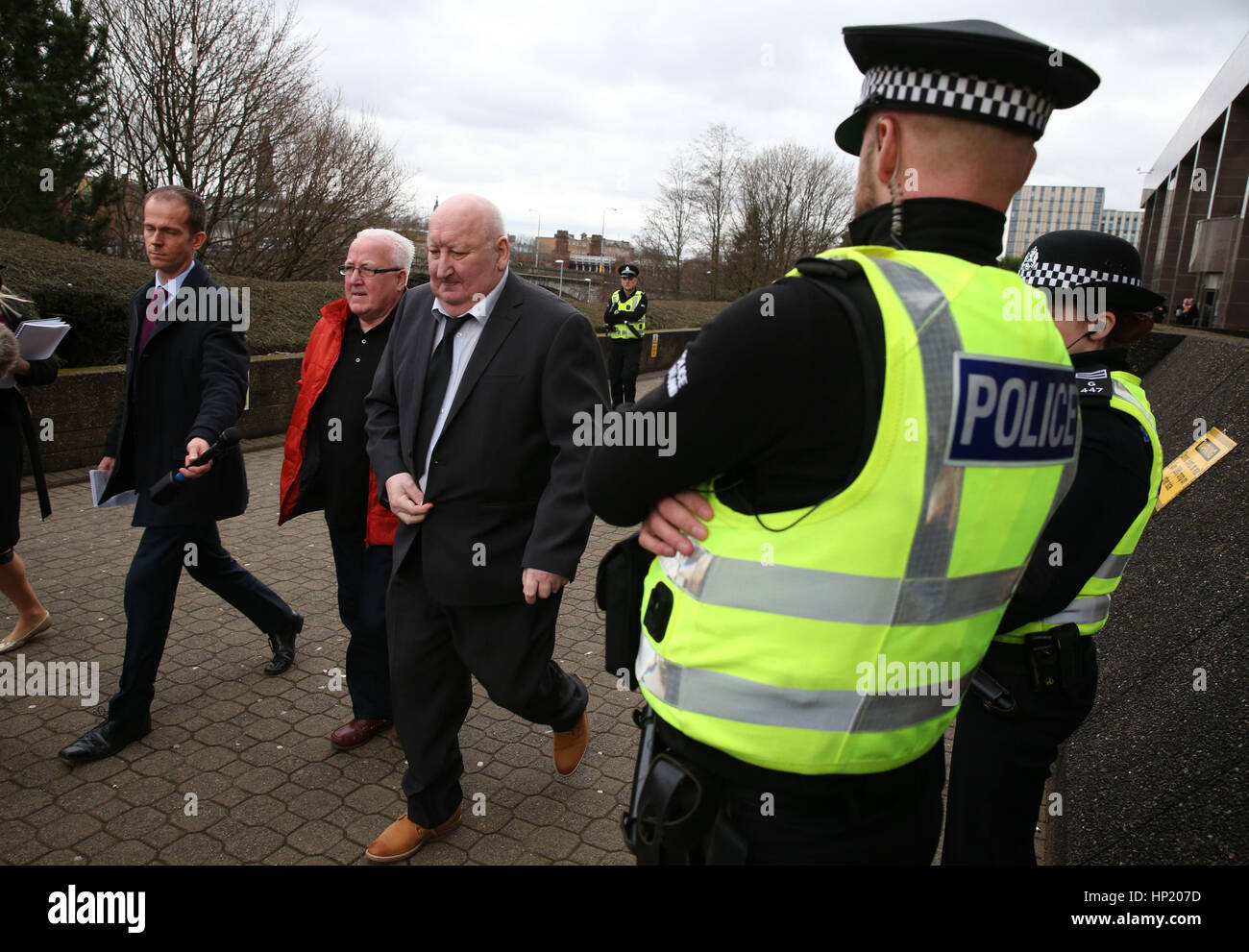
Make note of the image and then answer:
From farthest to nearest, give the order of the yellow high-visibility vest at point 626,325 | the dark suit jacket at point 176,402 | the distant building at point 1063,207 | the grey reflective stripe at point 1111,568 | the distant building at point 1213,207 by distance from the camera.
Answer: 1. the distant building at point 1063,207
2. the distant building at point 1213,207
3. the yellow high-visibility vest at point 626,325
4. the dark suit jacket at point 176,402
5. the grey reflective stripe at point 1111,568

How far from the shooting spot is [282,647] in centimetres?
466

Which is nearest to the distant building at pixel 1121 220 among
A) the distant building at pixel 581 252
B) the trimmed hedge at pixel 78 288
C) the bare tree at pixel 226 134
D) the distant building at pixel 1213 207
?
the distant building at pixel 581 252

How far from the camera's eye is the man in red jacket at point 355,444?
13.1 ft

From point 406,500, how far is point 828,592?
205 centimetres

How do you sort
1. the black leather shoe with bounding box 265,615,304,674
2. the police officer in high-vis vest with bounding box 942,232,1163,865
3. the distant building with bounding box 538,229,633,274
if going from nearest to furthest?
the police officer in high-vis vest with bounding box 942,232,1163,865
the black leather shoe with bounding box 265,615,304,674
the distant building with bounding box 538,229,633,274

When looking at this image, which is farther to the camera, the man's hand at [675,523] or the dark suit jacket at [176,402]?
the dark suit jacket at [176,402]

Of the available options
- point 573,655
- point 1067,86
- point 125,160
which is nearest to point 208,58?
point 125,160

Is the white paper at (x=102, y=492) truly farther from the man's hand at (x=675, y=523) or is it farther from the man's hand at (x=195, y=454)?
the man's hand at (x=675, y=523)

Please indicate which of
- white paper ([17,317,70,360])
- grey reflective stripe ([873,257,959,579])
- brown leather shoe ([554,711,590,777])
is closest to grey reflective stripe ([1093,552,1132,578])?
grey reflective stripe ([873,257,959,579])

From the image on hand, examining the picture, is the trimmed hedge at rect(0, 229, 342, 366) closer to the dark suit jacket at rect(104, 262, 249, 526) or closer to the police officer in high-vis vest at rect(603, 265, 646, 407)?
the dark suit jacket at rect(104, 262, 249, 526)

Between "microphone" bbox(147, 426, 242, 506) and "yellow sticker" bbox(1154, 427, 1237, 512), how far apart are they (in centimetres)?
418

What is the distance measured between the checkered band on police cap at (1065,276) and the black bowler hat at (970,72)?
1.09 meters

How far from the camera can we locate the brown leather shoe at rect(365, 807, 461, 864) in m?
3.21
